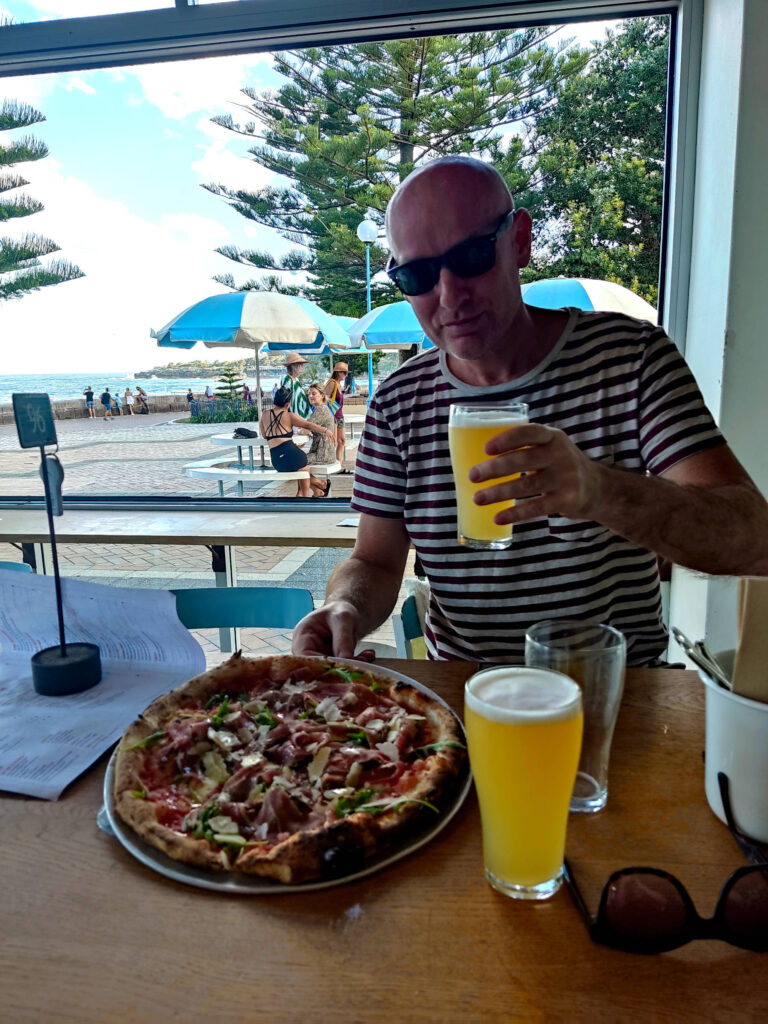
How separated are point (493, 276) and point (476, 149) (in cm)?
206

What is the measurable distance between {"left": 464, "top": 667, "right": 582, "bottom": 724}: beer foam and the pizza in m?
0.21

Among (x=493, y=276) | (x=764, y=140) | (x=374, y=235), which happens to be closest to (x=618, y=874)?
(x=493, y=276)

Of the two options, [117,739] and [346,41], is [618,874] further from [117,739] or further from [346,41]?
[346,41]

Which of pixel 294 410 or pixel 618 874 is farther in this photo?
pixel 294 410

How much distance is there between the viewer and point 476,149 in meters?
3.40

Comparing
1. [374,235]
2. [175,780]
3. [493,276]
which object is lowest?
[175,780]

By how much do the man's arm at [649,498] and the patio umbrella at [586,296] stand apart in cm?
230

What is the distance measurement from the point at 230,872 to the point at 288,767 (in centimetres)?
24

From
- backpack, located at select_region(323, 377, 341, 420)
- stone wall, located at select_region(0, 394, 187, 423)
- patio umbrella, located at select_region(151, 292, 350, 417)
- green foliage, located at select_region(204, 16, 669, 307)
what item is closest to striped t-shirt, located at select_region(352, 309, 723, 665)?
green foliage, located at select_region(204, 16, 669, 307)

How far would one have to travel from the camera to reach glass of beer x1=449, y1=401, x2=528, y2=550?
46.5 inches

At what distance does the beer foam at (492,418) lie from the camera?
117cm

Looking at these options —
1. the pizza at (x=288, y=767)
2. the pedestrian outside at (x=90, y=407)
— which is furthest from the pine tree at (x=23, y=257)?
the pizza at (x=288, y=767)

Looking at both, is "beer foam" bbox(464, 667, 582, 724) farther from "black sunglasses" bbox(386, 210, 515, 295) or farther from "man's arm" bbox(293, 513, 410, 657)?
"black sunglasses" bbox(386, 210, 515, 295)

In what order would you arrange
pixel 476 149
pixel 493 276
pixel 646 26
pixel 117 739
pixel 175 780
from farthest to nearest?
1. pixel 476 149
2. pixel 646 26
3. pixel 493 276
4. pixel 117 739
5. pixel 175 780
